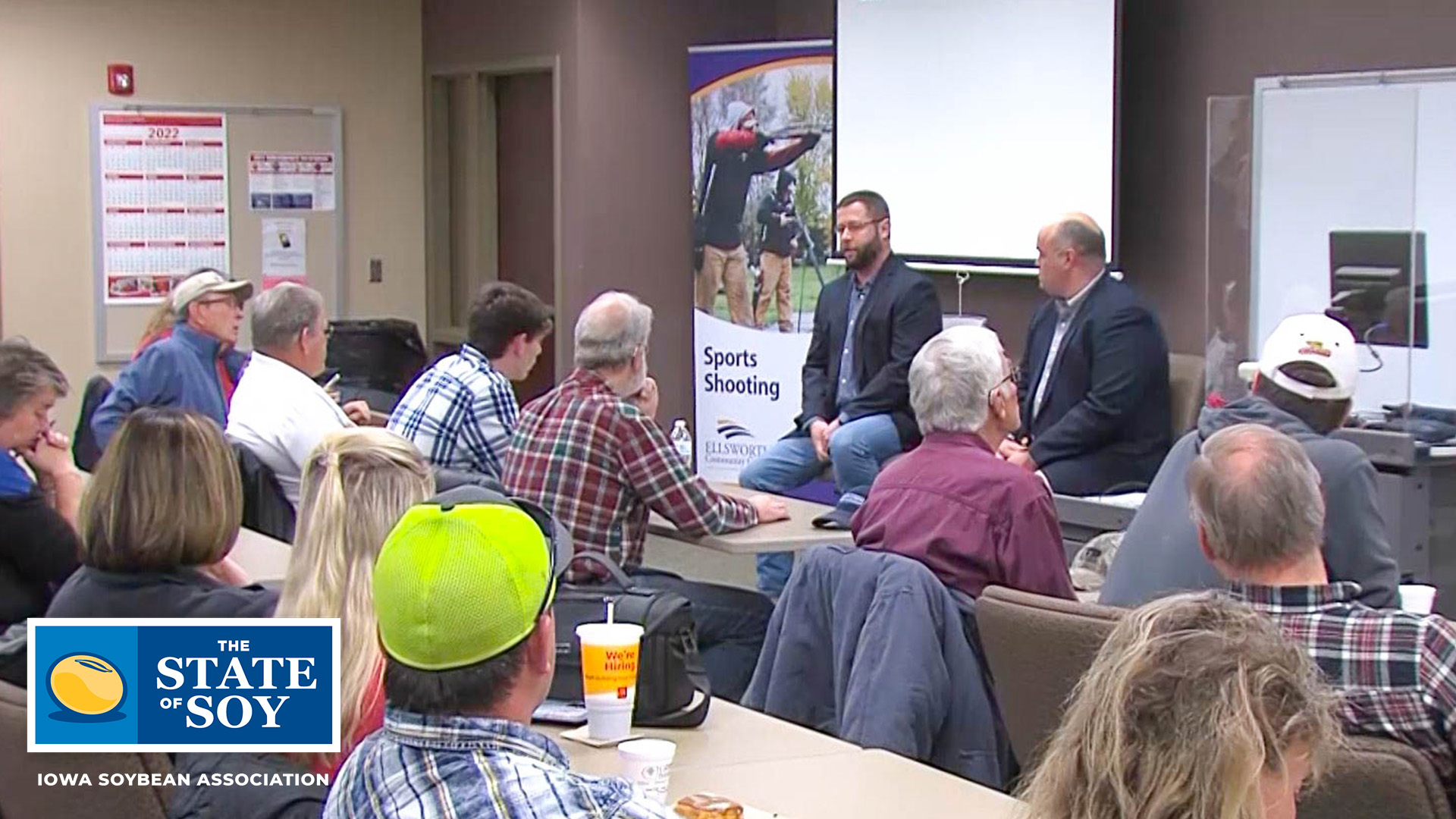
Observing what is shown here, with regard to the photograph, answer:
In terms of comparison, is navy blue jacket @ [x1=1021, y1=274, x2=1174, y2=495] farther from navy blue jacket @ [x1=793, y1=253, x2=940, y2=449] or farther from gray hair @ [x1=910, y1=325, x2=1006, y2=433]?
gray hair @ [x1=910, y1=325, x2=1006, y2=433]

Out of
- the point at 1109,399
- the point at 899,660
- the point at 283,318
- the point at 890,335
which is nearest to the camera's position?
the point at 899,660

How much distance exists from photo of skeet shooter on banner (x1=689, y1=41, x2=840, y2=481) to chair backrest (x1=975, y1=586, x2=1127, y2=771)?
206 inches

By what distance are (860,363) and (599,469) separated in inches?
101

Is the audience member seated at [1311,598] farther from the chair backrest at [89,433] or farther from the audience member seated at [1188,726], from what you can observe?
the chair backrest at [89,433]

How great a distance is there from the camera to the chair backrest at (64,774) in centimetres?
244

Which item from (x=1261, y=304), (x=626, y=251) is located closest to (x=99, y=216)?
(x=626, y=251)

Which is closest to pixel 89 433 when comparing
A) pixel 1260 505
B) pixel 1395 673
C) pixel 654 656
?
pixel 654 656

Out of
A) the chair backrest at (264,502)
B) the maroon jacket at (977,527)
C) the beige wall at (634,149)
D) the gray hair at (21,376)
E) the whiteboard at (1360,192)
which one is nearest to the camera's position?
the maroon jacket at (977,527)

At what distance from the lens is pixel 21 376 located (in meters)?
4.40

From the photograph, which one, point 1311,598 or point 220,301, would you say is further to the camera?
point 220,301

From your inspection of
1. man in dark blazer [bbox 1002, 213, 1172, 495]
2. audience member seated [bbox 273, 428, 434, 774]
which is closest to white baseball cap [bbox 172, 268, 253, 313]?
man in dark blazer [bbox 1002, 213, 1172, 495]

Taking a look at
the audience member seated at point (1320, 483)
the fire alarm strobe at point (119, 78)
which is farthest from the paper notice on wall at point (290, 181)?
the audience member seated at point (1320, 483)

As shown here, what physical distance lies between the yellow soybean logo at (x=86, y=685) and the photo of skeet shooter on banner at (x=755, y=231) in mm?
5662

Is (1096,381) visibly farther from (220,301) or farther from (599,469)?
(220,301)
